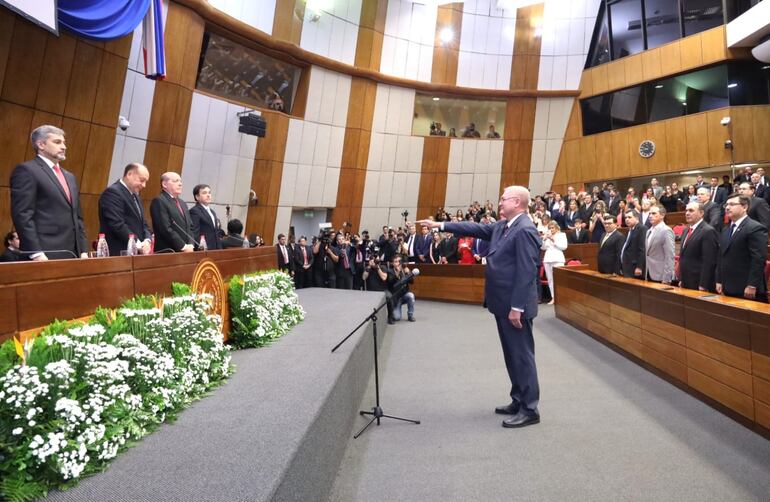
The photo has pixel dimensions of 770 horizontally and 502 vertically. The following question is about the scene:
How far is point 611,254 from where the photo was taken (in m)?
5.41

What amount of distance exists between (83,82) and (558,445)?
726cm

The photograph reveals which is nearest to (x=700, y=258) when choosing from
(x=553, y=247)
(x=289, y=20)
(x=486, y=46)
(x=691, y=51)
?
(x=553, y=247)

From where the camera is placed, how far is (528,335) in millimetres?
2957

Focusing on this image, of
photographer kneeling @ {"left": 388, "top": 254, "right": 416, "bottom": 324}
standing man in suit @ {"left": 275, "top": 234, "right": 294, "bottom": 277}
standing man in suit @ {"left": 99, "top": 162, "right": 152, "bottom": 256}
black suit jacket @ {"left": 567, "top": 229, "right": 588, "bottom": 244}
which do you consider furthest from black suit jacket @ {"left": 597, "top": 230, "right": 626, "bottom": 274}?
standing man in suit @ {"left": 275, "top": 234, "right": 294, "bottom": 277}

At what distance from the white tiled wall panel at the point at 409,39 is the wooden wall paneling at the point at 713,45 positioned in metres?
6.07

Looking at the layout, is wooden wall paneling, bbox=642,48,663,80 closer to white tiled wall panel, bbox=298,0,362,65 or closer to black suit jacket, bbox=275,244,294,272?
white tiled wall panel, bbox=298,0,362,65

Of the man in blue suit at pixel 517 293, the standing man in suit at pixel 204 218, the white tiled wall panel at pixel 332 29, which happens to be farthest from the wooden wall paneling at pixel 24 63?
the man in blue suit at pixel 517 293

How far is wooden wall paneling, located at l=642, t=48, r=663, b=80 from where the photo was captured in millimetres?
11305

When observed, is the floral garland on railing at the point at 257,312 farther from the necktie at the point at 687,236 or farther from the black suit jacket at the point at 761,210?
the black suit jacket at the point at 761,210

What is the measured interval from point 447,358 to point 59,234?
326 cm

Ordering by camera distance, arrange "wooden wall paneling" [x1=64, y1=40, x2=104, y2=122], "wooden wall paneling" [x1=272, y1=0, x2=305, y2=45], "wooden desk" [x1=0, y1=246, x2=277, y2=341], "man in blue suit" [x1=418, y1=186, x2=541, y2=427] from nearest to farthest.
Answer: "wooden desk" [x1=0, y1=246, x2=277, y2=341]
"man in blue suit" [x1=418, y1=186, x2=541, y2=427]
"wooden wall paneling" [x1=64, y1=40, x2=104, y2=122]
"wooden wall paneling" [x1=272, y1=0, x2=305, y2=45]

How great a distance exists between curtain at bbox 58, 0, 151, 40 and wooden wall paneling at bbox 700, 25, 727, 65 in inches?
431

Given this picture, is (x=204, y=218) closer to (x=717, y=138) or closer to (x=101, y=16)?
(x=101, y=16)

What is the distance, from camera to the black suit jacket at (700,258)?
3.92 meters
